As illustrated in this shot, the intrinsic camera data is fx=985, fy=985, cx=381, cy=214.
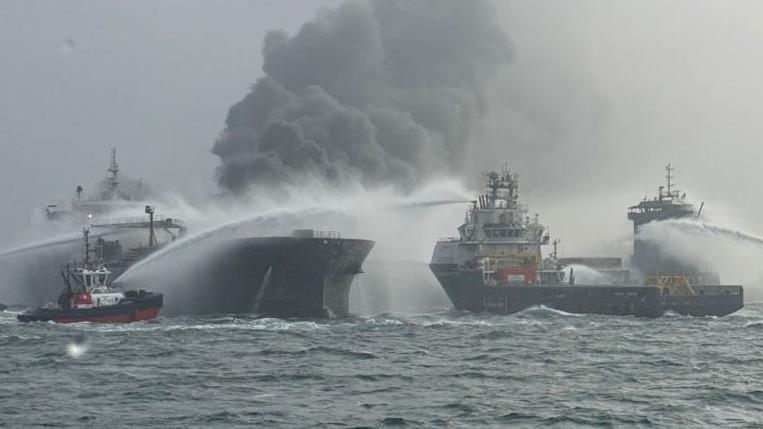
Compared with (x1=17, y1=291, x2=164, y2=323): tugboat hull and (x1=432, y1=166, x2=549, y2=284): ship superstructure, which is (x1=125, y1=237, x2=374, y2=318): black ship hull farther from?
(x1=432, y1=166, x2=549, y2=284): ship superstructure

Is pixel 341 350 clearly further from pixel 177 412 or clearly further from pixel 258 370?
pixel 177 412

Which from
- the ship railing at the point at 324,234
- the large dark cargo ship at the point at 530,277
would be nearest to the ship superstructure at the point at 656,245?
the large dark cargo ship at the point at 530,277

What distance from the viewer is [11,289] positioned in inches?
3905

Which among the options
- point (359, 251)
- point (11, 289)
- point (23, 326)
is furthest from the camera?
point (11, 289)

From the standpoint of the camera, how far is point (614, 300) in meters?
78.7

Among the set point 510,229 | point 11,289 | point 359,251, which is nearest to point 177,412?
point 359,251

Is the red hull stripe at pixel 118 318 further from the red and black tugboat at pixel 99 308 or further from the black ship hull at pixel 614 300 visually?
the black ship hull at pixel 614 300

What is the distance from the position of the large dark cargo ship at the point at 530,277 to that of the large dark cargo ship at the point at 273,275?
62.1 ft

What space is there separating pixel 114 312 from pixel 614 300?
39.1m

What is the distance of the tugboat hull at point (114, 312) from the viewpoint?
6228cm

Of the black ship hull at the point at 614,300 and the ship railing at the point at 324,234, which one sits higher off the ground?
the ship railing at the point at 324,234

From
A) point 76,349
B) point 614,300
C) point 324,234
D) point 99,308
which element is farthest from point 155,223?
point 76,349

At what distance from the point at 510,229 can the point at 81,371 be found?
5714cm

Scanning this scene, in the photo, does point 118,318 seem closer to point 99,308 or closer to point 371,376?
point 99,308
